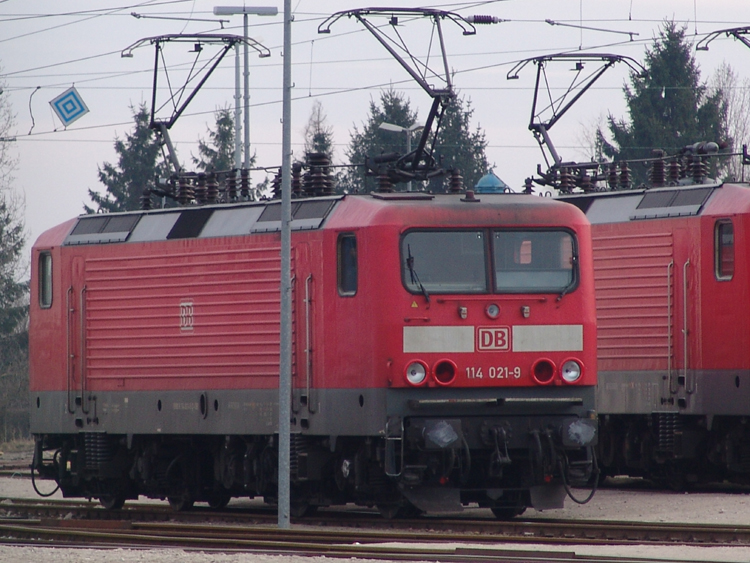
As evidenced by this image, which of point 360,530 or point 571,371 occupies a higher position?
point 571,371

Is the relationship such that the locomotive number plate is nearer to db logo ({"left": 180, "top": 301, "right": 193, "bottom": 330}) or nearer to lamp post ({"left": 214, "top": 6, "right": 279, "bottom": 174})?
db logo ({"left": 180, "top": 301, "right": 193, "bottom": 330})

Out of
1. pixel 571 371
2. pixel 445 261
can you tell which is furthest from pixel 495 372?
pixel 445 261

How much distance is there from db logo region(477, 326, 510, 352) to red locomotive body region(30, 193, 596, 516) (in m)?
0.02

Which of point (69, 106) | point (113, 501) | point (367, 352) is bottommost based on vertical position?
A: point (113, 501)

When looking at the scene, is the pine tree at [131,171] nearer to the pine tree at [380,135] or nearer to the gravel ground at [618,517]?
the pine tree at [380,135]

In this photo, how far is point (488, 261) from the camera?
1731 cm

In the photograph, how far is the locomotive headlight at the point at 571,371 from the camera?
1730 cm

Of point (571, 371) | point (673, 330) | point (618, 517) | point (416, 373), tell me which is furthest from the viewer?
point (673, 330)

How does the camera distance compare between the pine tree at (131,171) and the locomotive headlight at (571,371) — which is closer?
the locomotive headlight at (571,371)

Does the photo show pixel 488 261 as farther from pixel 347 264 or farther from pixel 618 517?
pixel 618 517

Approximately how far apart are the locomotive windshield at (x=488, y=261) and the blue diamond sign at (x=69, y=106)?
1829 cm

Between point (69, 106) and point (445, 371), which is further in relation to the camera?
point (69, 106)

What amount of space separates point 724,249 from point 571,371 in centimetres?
458

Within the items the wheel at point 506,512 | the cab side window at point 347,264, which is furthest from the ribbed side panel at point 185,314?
the wheel at point 506,512
